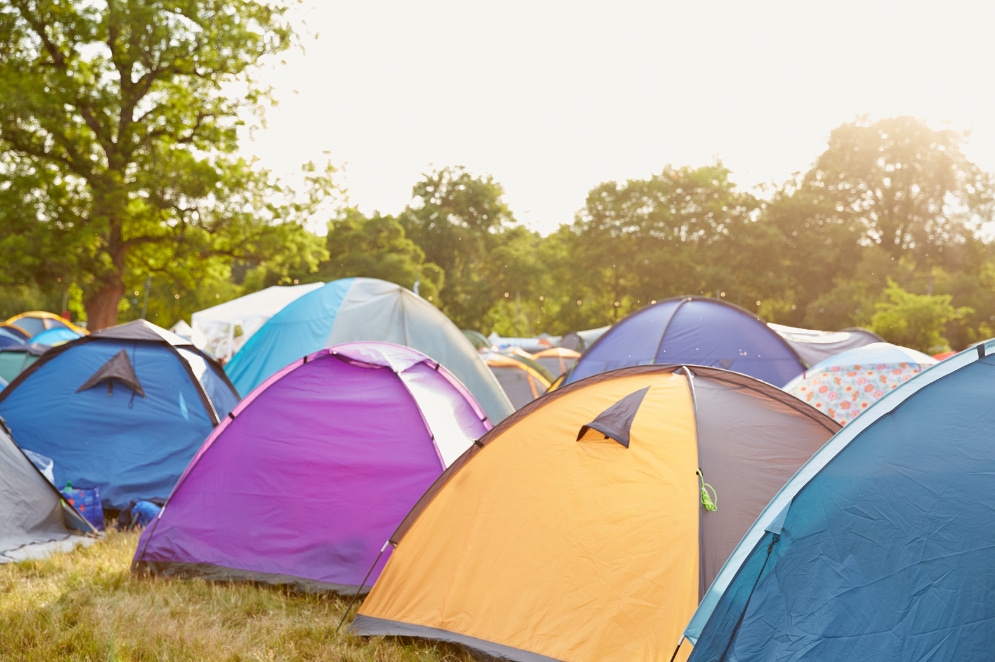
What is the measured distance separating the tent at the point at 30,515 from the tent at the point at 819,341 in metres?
7.28

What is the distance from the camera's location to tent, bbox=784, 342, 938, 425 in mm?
7293

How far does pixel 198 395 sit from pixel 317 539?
102 inches

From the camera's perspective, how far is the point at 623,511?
341cm

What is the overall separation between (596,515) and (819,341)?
7.87 metres

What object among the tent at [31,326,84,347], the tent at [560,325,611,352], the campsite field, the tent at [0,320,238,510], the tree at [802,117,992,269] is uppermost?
the tree at [802,117,992,269]

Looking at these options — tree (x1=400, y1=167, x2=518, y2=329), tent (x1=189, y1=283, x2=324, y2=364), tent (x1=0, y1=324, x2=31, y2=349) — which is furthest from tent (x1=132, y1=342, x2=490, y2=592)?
tree (x1=400, y1=167, x2=518, y2=329)

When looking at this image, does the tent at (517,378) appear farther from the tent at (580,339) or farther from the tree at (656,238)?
the tree at (656,238)

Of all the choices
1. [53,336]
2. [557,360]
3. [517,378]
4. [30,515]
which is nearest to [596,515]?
[30,515]

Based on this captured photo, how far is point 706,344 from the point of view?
8.95 metres

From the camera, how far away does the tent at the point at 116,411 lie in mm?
6078

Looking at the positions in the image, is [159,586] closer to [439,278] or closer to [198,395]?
[198,395]

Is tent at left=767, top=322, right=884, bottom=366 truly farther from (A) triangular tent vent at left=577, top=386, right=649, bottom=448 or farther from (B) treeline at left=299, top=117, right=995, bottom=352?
(B) treeline at left=299, top=117, right=995, bottom=352

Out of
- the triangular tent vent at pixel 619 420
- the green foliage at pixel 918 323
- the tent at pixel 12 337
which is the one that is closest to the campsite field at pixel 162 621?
the triangular tent vent at pixel 619 420

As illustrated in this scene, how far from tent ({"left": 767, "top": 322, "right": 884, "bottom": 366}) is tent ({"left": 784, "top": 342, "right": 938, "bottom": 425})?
1.28m
